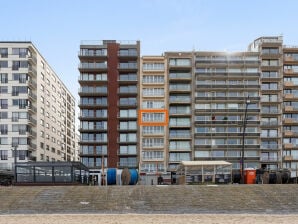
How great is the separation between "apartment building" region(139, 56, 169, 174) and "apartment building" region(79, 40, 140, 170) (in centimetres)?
161

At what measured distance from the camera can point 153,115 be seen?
9350 centimetres

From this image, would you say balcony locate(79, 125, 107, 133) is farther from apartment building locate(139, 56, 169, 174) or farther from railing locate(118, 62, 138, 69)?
railing locate(118, 62, 138, 69)

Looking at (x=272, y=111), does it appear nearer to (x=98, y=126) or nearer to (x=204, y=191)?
(x=98, y=126)

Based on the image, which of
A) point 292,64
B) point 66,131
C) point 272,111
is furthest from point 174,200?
point 66,131

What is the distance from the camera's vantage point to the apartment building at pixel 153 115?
3610 inches

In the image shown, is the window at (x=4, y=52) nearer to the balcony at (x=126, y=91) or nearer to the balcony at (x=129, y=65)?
the balcony at (x=129, y=65)

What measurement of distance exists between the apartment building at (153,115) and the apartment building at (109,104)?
5.30 feet

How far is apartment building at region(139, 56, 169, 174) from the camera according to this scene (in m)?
91.7

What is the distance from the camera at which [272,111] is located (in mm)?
94562

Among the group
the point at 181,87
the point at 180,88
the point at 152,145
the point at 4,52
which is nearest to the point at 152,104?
the point at 180,88

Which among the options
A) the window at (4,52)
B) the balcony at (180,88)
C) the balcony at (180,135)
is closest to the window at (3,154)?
the window at (4,52)

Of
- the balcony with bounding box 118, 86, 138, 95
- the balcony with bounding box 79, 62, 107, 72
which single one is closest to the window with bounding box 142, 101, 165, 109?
the balcony with bounding box 118, 86, 138, 95

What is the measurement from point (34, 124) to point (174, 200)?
7398cm

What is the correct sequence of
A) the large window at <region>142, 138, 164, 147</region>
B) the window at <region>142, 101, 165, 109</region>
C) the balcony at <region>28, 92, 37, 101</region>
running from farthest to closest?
the balcony at <region>28, 92, 37, 101</region>
the window at <region>142, 101, 165, 109</region>
the large window at <region>142, 138, 164, 147</region>
